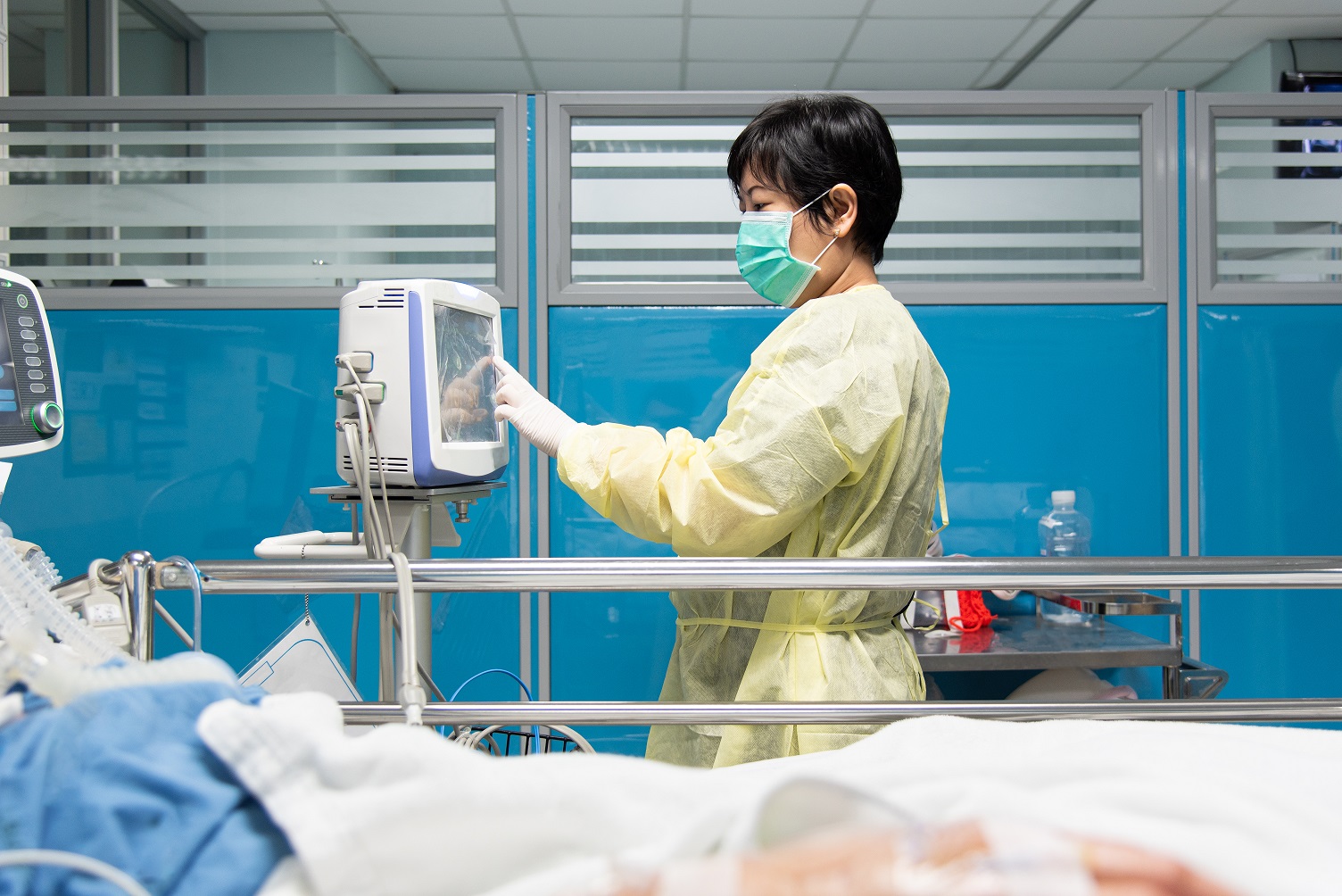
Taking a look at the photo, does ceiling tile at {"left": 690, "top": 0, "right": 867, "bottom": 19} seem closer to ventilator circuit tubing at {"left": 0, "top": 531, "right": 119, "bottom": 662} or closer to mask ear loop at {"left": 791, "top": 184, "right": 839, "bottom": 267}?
mask ear loop at {"left": 791, "top": 184, "right": 839, "bottom": 267}

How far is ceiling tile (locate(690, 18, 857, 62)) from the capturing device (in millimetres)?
4180

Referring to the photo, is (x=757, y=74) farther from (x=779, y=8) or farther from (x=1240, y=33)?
(x=1240, y=33)

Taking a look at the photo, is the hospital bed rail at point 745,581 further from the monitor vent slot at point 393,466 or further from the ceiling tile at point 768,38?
the ceiling tile at point 768,38

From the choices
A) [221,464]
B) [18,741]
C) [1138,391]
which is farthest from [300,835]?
[1138,391]

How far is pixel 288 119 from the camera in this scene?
74.7 inches

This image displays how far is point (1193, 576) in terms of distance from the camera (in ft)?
2.85

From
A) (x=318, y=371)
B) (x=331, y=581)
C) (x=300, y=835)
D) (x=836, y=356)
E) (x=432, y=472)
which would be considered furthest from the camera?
(x=318, y=371)

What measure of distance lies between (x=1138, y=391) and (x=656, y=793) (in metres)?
1.85

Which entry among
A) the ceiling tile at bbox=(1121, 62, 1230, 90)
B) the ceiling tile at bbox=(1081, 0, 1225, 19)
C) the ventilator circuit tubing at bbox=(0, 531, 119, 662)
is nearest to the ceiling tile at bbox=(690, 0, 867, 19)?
the ceiling tile at bbox=(1081, 0, 1225, 19)

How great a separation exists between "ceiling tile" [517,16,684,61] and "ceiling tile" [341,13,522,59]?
122mm

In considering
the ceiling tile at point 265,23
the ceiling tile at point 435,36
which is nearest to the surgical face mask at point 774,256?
the ceiling tile at point 435,36

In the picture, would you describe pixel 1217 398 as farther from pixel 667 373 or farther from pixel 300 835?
pixel 300 835

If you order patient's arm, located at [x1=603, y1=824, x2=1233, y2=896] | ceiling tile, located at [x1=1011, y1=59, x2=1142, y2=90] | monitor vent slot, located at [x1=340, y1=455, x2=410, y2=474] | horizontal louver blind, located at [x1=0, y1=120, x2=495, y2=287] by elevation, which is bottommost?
patient's arm, located at [x1=603, y1=824, x2=1233, y2=896]

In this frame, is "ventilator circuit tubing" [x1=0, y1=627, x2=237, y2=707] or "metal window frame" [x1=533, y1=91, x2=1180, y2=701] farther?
"metal window frame" [x1=533, y1=91, x2=1180, y2=701]
